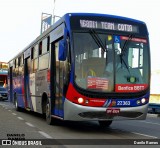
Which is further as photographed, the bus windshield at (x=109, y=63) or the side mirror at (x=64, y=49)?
the side mirror at (x=64, y=49)

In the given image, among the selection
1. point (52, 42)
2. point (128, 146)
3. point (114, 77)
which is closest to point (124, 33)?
point (114, 77)

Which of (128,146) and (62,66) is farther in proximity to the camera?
(62,66)

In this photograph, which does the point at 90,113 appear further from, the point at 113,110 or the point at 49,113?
the point at 49,113

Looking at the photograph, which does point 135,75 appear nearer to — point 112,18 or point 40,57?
point 112,18

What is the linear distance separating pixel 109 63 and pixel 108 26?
45.7 inches

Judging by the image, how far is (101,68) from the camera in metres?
11.1

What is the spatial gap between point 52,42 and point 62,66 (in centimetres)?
168

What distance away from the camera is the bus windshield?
432 inches

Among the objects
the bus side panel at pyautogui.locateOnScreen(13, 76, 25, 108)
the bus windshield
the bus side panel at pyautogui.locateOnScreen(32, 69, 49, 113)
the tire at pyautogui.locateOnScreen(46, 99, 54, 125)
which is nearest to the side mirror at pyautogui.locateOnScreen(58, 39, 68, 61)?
the bus windshield

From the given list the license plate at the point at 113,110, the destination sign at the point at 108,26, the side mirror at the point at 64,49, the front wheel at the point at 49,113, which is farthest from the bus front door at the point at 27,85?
the license plate at the point at 113,110

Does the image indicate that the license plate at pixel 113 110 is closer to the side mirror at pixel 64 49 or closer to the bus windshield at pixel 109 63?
the bus windshield at pixel 109 63

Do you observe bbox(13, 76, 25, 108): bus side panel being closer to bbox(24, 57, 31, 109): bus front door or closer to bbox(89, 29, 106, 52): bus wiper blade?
bbox(24, 57, 31, 109): bus front door

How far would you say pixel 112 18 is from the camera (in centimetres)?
1184

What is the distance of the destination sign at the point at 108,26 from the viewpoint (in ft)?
37.4
